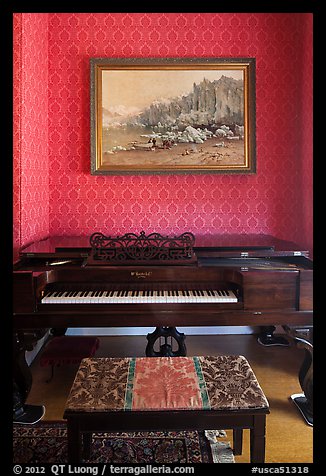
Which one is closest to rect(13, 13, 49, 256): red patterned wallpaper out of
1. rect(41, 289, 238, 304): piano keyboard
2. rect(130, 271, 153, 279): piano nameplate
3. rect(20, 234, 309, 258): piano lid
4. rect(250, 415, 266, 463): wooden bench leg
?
rect(20, 234, 309, 258): piano lid

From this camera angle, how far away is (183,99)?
11.6 feet

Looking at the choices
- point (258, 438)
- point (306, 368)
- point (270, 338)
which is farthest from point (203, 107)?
point (258, 438)

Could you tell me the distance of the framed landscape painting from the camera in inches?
138

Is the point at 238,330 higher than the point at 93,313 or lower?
lower

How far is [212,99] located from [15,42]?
5.00 ft

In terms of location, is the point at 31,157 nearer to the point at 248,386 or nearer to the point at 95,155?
the point at 95,155

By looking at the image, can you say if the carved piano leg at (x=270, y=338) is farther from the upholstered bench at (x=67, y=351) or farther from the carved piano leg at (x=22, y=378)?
the carved piano leg at (x=22, y=378)

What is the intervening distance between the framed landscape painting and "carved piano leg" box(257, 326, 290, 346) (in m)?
1.28

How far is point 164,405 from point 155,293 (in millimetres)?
833

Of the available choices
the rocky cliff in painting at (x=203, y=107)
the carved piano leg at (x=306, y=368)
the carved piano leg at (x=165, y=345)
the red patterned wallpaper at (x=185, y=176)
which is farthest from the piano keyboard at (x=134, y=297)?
the rocky cliff in painting at (x=203, y=107)

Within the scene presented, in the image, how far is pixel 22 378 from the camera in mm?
2475

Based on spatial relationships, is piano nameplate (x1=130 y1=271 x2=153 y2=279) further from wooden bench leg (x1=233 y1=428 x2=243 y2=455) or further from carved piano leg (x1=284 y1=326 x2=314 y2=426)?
wooden bench leg (x1=233 y1=428 x2=243 y2=455)

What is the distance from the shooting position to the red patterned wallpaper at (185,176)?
138 inches
